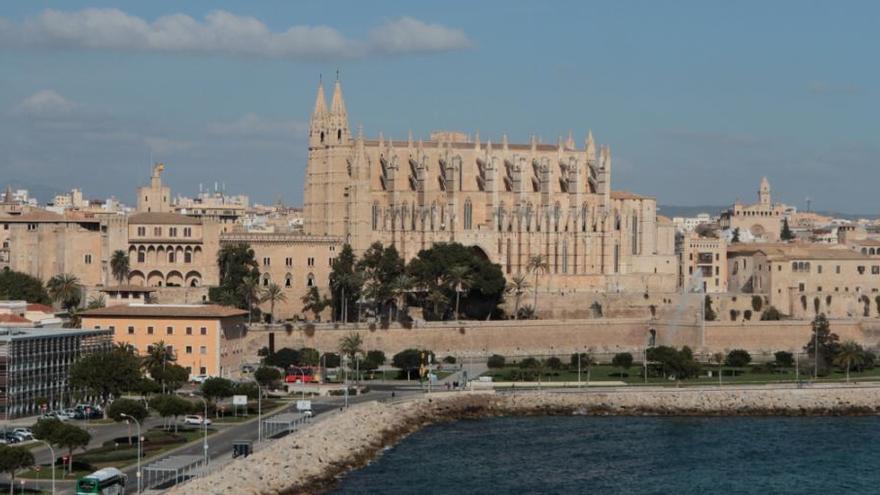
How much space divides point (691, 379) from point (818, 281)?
27.2m

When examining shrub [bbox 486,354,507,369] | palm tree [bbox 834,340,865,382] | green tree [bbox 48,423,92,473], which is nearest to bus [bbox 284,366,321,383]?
shrub [bbox 486,354,507,369]

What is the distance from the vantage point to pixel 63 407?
217ft

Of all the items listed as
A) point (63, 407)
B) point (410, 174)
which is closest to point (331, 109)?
point (410, 174)

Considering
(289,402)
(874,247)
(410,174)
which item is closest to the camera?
(289,402)

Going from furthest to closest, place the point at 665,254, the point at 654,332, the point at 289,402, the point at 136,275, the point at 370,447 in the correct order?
the point at 665,254 → the point at 654,332 → the point at 136,275 → the point at 289,402 → the point at 370,447

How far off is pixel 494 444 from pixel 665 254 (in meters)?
50.1

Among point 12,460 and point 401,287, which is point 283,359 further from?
point 12,460

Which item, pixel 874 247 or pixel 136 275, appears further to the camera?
pixel 874 247

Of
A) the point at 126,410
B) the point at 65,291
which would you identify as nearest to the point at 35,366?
the point at 126,410

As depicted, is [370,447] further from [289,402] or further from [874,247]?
[874,247]

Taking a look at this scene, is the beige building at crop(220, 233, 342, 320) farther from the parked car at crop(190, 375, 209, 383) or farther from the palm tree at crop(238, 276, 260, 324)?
the parked car at crop(190, 375, 209, 383)

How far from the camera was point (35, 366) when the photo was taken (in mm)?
64438

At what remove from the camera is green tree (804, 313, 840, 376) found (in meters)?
91.4

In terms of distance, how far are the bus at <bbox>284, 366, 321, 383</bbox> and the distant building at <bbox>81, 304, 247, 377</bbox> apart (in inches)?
132
